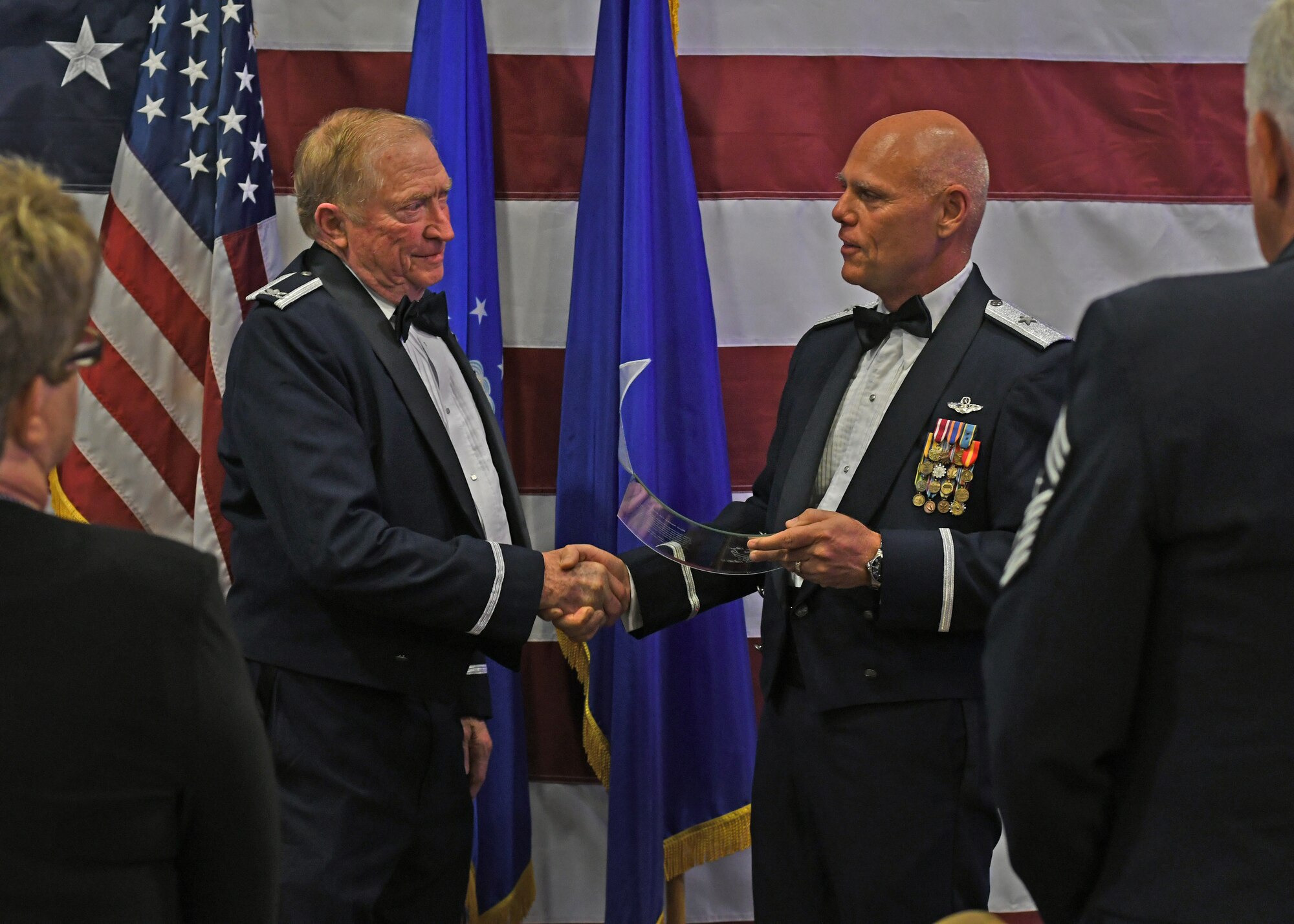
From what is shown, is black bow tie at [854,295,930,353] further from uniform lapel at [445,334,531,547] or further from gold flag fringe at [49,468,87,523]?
gold flag fringe at [49,468,87,523]

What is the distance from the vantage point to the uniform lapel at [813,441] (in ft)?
8.07

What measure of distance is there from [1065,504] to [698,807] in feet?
6.96

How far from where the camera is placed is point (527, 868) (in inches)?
127

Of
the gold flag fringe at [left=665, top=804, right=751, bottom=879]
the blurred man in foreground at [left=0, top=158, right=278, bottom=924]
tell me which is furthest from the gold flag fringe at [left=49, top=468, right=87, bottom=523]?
the blurred man in foreground at [left=0, top=158, right=278, bottom=924]

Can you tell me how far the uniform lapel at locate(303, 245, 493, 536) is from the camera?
2.39 meters

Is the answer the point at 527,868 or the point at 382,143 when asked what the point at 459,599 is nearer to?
the point at 382,143

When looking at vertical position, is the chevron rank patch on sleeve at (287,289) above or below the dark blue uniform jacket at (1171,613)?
above

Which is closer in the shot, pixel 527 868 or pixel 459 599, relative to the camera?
pixel 459 599

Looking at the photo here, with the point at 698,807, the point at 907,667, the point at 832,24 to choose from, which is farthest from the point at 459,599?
the point at 832,24

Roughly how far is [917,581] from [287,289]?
1.32m

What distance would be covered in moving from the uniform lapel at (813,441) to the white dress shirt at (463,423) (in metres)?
0.58

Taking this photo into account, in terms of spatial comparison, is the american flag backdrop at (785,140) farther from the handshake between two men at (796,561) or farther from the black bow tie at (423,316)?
the handshake between two men at (796,561)

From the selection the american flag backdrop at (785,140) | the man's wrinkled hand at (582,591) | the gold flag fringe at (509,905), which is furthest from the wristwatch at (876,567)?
the gold flag fringe at (509,905)

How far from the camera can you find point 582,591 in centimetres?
252
